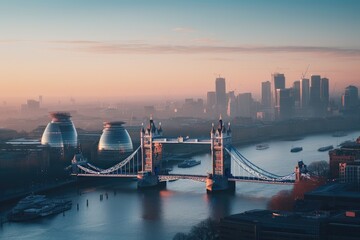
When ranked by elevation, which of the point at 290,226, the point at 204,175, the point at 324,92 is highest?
the point at 324,92

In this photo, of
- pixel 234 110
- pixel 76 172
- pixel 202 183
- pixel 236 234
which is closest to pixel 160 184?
pixel 202 183

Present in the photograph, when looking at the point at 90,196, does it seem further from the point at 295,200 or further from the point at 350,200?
the point at 350,200

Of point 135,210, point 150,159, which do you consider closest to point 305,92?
point 150,159

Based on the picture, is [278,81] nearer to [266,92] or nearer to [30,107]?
[266,92]

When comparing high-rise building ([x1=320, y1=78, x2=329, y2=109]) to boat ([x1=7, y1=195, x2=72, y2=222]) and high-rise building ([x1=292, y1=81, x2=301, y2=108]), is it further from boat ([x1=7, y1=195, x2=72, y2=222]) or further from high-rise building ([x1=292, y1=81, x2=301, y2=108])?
boat ([x1=7, y1=195, x2=72, y2=222])

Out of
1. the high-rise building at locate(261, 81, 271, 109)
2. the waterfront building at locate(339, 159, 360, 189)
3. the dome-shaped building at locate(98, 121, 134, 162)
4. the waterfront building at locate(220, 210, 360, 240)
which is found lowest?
the waterfront building at locate(220, 210, 360, 240)

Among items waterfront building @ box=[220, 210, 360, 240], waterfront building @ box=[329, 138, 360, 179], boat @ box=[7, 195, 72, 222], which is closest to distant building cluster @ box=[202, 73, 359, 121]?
waterfront building @ box=[329, 138, 360, 179]
